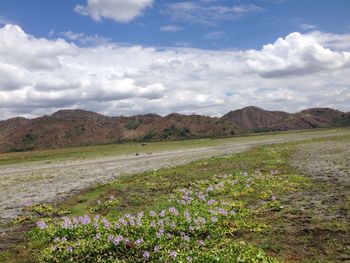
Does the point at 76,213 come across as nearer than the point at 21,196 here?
Yes

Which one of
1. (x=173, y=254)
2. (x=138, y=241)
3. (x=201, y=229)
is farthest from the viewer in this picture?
(x=201, y=229)

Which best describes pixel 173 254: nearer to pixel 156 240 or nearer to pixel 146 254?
pixel 146 254

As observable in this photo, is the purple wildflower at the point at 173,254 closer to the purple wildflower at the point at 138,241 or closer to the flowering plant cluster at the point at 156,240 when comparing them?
the flowering plant cluster at the point at 156,240

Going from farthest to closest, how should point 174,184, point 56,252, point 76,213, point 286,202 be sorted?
point 174,184, point 76,213, point 286,202, point 56,252

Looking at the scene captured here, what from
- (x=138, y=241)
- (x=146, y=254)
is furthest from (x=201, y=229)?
(x=146, y=254)

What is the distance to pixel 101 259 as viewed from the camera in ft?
36.8

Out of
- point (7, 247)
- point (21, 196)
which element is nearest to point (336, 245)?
point (7, 247)

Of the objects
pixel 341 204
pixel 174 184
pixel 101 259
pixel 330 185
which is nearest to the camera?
pixel 101 259

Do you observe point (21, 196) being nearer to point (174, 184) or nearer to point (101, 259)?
point (174, 184)

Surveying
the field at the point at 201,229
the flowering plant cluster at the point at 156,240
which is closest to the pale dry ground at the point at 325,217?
the field at the point at 201,229

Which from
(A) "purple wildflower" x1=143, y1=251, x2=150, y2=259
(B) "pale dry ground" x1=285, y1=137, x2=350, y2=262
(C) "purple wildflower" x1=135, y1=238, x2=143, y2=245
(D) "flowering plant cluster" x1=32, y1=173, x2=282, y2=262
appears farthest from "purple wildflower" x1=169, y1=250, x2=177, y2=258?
(B) "pale dry ground" x1=285, y1=137, x2=350, y2=262

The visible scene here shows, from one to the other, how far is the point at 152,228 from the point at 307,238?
5110 mm

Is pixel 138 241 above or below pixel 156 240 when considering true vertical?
above

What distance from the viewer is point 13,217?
763 inches
